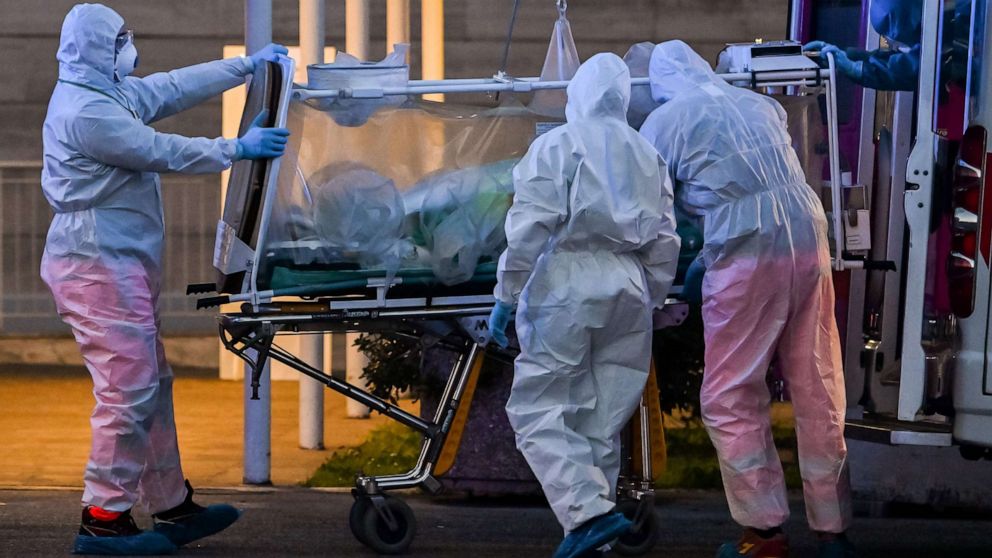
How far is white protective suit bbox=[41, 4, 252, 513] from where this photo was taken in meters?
5.88

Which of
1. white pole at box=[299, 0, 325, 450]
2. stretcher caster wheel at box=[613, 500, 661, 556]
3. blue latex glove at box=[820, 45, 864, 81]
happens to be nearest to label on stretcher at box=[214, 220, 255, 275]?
stretcher caster wheel at box=[613, 500, 661, 556]

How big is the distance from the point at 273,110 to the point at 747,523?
83.8 inches

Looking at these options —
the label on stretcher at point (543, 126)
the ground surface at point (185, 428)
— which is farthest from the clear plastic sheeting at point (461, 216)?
the ground surface at point (185, 428)

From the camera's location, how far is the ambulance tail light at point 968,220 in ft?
17.8

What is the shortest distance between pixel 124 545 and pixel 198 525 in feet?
1.10

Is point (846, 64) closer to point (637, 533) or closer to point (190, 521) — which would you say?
point (637, 533)

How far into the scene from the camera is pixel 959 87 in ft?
19.2

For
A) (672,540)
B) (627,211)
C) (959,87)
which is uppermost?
(959,87)

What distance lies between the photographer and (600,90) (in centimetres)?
559

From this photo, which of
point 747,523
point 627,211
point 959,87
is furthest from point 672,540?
point 959,87

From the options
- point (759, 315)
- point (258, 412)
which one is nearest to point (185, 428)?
point (258, 412)

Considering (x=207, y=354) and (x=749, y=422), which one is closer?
(x=749, y=422)

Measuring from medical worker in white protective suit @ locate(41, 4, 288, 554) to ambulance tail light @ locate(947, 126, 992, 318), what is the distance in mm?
2212

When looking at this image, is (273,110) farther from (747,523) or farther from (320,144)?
(747,523)
